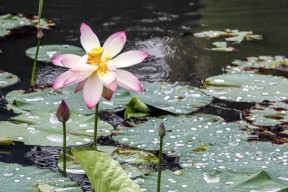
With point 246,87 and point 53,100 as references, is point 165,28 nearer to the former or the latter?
point 246,87

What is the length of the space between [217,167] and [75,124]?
50 cm

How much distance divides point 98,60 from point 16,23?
7.21 ft

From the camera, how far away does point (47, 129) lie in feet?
5.85

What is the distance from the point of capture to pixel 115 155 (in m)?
1.64

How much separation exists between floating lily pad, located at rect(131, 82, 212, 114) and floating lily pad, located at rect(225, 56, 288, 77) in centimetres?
43

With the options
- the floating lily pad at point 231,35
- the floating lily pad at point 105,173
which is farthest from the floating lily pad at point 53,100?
the floating lily pad at point 231,35

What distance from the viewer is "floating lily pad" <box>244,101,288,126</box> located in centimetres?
191

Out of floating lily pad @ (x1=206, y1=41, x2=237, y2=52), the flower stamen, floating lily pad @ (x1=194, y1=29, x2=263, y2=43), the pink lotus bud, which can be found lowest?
floating lily pad @ (x1=206, y1=41, x2=237, y2=52)

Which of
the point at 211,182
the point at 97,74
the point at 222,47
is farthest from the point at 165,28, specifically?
the point at 97,74

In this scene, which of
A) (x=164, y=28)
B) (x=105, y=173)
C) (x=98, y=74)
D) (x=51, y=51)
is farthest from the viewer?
(x=164, y=28)

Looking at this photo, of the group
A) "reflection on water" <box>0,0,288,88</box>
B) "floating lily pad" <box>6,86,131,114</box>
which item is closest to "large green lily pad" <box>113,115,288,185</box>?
"floating lily pad" <box>6,86,131,114</box>

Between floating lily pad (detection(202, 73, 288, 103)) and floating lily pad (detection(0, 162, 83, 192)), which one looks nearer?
floating lily pad (detection(0, 162, 83, 192))

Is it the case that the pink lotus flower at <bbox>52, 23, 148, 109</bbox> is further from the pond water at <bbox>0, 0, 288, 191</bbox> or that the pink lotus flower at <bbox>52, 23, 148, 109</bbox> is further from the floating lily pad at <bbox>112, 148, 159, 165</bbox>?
the pond water at <bbox>0, 0, 288, 191</bbox>

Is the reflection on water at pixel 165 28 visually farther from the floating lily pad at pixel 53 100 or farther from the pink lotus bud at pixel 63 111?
the pink lotus bud at pixel 63 111
